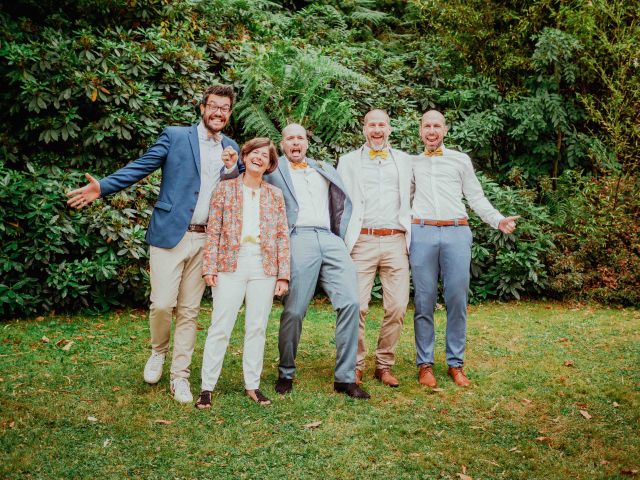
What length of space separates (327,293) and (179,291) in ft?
3.78

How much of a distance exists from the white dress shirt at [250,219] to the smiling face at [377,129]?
1.18m

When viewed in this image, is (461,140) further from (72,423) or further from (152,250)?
(72,423)

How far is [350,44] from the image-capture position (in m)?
10.7

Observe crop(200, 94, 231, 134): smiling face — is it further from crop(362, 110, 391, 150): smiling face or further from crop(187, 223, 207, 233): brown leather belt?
crop(362, 110, 391, 150): smiling face

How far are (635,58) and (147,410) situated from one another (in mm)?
8362

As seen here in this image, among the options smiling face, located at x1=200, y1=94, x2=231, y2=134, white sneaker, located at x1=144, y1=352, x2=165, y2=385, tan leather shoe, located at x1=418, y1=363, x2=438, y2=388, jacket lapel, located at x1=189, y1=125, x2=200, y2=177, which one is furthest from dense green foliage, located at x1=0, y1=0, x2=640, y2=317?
tan leather shoe, located at x1=418, y1=363, x2=438, y2=388

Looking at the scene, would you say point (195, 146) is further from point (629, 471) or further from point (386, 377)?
point (629, 471)

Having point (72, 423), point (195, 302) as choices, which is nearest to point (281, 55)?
point (195, 302)

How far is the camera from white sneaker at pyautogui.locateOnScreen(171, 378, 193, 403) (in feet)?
14.2

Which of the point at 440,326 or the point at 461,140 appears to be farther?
the point at 461,140

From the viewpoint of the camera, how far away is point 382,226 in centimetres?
492

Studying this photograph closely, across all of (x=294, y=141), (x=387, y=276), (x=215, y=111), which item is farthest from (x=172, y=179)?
(x=387, y=276)

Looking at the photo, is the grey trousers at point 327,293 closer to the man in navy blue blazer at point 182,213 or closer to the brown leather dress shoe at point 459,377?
the man in navy blue blazer at point 182,213

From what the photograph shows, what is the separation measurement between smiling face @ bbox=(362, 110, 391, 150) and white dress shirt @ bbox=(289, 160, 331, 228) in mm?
567
